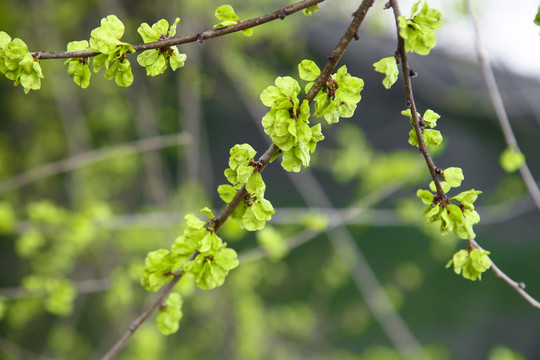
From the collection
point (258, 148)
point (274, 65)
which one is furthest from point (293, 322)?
point (274, 65)

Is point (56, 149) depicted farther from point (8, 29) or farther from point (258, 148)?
point (258, 148)

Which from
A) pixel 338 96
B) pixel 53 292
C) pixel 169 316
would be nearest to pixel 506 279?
pixel 338 96

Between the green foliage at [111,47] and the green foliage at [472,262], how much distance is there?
0.45 m

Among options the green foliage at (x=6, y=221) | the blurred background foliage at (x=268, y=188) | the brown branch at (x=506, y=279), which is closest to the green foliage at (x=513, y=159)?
the brown branch at (x=506, y=279)

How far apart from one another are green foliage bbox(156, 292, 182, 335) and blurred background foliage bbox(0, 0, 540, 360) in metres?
1.35

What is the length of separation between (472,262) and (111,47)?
49 cm

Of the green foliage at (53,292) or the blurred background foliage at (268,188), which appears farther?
the blurred background foliage at (268,188)

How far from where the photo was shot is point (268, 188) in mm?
3174

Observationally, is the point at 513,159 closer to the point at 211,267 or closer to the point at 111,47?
the point at 211,267

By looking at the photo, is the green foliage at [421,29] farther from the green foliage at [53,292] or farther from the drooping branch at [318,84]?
the green foliage at [53,292]

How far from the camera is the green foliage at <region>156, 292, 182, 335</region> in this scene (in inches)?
24.5

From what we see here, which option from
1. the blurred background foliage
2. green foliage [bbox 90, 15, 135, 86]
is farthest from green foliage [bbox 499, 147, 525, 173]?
the blurred background foliage

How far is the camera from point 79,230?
1257 millimetres

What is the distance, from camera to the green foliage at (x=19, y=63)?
0.48 meters
